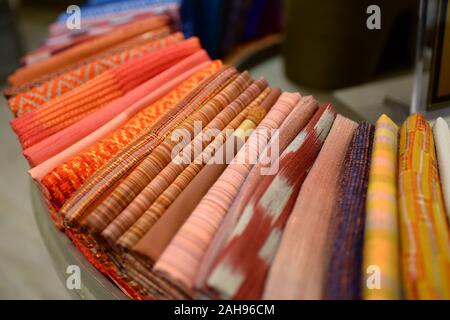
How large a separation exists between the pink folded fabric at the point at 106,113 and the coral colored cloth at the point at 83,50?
→ 1.02 feet

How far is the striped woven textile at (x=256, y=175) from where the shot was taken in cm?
56

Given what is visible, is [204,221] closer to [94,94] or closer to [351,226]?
[351,226]

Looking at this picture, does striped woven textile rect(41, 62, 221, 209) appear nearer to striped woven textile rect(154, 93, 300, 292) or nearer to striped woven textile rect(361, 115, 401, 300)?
striped woven textile rect(154, 93, 300, 292)

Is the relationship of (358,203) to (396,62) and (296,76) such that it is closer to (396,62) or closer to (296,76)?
(296,76)

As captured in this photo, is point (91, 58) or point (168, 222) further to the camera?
point (91, 58)

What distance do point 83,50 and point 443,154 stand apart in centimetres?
95

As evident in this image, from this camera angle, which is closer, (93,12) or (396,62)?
(93,12)

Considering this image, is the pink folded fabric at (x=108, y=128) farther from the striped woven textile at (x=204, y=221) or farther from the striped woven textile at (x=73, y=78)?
the striped woven textile at (x=204, y=221)

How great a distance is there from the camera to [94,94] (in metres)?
0.99

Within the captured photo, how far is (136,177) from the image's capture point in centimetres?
68

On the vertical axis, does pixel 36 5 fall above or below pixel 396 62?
above

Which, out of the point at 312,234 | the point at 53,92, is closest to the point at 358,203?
the point at 312,234

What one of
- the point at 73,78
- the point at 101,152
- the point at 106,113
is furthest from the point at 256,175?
the point at 73,78
